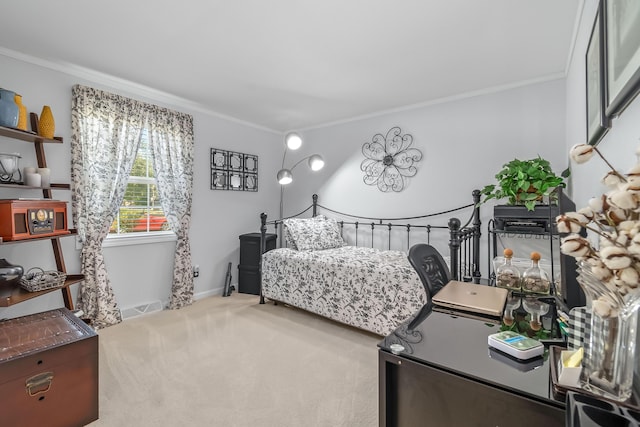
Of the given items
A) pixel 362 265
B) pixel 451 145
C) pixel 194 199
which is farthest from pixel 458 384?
pixel 194 199

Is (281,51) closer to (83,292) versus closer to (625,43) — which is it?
(625,43)

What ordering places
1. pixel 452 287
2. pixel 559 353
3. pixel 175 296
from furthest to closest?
pixel 175 296
pixel 452 287
pixel 559 353

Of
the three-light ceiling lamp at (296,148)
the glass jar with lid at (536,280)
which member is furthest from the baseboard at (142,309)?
the glass jar with lid at (536,280)

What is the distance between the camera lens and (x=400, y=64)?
8.35ft

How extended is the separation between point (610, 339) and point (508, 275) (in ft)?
2.60

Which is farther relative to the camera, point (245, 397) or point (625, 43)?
point (245, 397)

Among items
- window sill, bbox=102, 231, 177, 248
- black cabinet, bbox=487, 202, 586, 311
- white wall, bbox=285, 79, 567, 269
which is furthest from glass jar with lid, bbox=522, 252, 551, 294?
window sill, bbox=102, 231, 177, 248

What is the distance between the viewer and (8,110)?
210cm

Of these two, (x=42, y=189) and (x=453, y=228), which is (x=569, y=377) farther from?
(x=42, y=189)

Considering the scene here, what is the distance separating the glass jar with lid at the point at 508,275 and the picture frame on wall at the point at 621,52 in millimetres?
648

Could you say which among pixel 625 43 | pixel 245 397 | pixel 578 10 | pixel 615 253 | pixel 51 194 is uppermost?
pixel 578 10

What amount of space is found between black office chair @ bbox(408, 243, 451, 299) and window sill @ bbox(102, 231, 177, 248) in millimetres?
2781

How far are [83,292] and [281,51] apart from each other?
2.62 meters

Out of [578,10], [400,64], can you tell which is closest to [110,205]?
[400,64]
